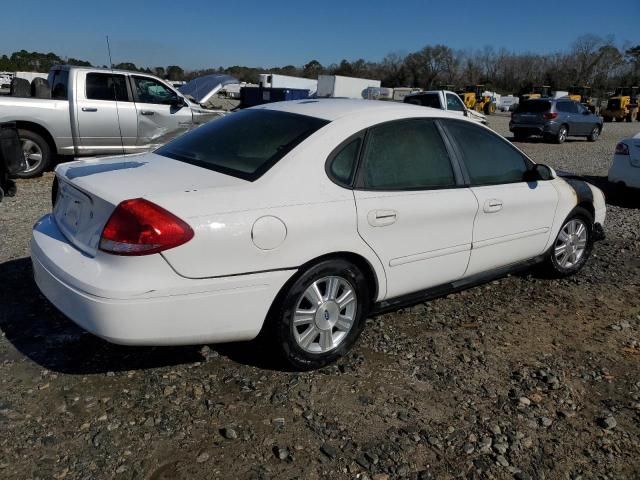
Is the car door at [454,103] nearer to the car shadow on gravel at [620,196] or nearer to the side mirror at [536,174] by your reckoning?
the car shadow on gravel at [620,196]

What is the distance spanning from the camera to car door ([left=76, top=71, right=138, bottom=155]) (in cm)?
852

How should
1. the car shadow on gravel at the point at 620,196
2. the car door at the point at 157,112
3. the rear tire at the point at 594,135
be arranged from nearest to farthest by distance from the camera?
the car shadow on gravel at the point at 620,196, the car door at the point at 157,112, the rear tire at the point at 594,135

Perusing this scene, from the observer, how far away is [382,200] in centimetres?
315

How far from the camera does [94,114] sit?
8594mm

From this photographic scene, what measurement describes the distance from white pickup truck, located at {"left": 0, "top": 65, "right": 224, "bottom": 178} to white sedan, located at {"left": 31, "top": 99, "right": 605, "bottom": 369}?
18.0 ft

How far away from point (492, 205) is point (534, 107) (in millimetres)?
17413

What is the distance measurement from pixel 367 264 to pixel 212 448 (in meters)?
1.31

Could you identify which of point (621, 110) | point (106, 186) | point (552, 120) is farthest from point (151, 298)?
point (621, 110)

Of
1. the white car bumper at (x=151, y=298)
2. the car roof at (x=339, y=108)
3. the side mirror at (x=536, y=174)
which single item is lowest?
the white car bumper at (x=151, y=298)

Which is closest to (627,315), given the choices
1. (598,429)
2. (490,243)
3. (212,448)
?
(490,243)

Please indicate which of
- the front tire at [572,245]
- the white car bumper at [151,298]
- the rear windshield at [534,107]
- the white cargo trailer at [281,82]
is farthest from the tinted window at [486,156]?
the white cargo trailer at [281,82]

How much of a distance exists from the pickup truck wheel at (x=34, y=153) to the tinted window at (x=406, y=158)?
269 inches

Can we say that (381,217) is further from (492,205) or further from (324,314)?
(492,205)

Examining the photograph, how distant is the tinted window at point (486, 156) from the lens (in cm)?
377
